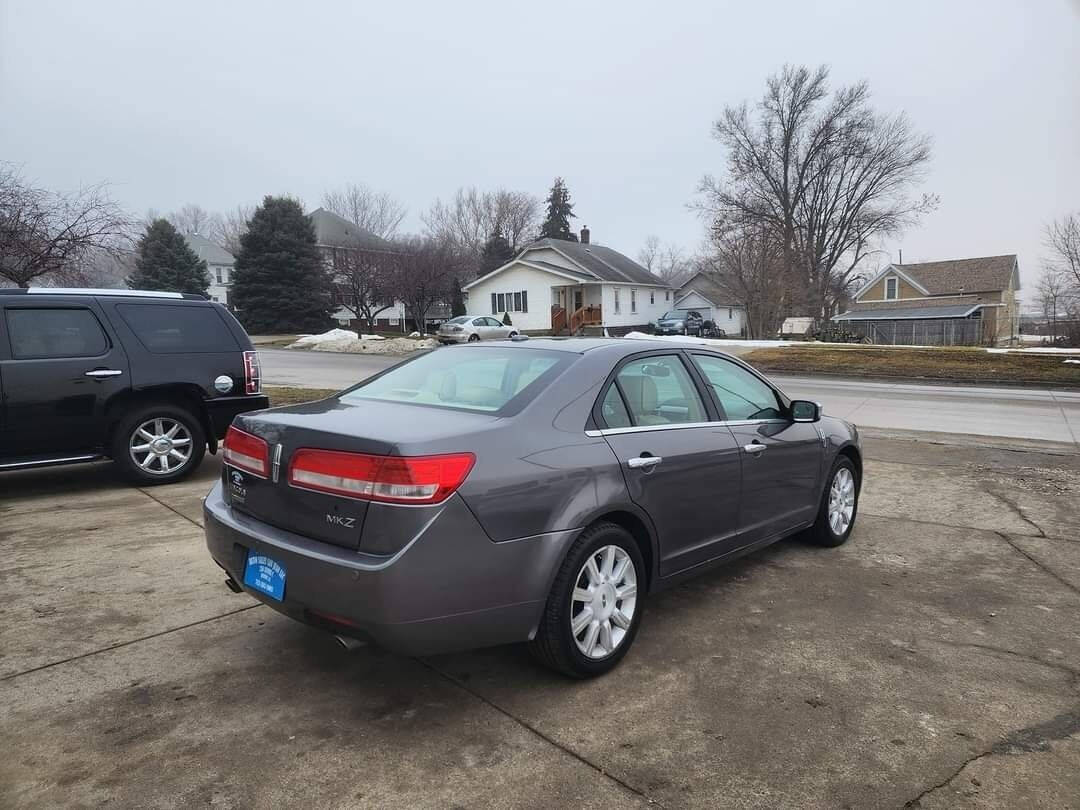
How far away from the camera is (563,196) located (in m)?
71.3

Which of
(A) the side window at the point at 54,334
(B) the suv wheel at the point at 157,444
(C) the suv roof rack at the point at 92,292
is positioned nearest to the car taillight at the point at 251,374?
(B) the suv wheel at the point at 157,444

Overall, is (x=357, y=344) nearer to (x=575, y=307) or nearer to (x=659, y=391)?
(x=575, y=307)

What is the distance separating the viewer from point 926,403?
15.4m

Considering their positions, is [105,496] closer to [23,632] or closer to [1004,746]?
[23,632]

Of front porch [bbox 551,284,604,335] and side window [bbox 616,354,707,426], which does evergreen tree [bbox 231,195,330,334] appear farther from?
side window [bbox 616,354,707,426]

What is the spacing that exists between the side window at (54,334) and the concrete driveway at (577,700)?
6.80 ft

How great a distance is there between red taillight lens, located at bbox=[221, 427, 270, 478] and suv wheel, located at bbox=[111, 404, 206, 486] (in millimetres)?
3607

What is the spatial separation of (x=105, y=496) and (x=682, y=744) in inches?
224

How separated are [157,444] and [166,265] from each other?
4967 cm

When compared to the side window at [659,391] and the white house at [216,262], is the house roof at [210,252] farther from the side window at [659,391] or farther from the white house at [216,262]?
the side window at [659,391]

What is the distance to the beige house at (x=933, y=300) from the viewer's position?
4722 centimetres

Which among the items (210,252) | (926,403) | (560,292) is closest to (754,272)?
(560,292)

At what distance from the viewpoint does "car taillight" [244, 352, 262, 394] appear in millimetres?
7168

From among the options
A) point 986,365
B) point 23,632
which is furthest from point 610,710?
point 986,365
